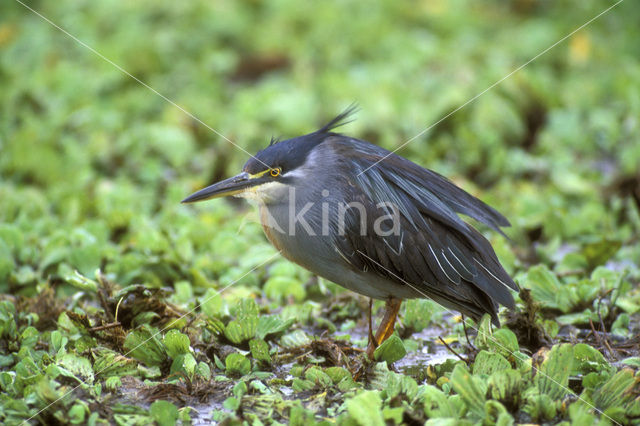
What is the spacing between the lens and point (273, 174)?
4.20m

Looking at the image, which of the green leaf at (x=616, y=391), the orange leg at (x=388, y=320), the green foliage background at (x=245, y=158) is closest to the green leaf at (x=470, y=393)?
the green foliage background at (x=245, y=158)

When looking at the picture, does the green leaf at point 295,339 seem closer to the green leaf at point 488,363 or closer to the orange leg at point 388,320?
the orange leg at point 388,320

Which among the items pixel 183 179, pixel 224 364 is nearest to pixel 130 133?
pixel 183 179

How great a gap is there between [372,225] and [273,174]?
609 mm

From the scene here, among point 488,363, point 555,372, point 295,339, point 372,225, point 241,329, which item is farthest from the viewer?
point 295,339

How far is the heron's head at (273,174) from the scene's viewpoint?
418cm

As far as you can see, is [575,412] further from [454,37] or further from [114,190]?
[454,37]

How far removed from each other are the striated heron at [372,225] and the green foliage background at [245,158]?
0.42m

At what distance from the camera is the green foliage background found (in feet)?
12.4

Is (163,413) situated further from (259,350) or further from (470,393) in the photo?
(470,393)

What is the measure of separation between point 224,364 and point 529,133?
4.76 metres

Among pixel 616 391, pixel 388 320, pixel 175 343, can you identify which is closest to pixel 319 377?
pixel 388 320

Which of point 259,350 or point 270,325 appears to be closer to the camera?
point 259,350

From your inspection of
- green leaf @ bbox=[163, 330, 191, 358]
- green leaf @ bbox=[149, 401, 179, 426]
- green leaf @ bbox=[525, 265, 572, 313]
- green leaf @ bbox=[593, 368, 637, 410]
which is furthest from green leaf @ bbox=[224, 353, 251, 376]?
green leaf @ bbox=[525, 265, 572, 313]
